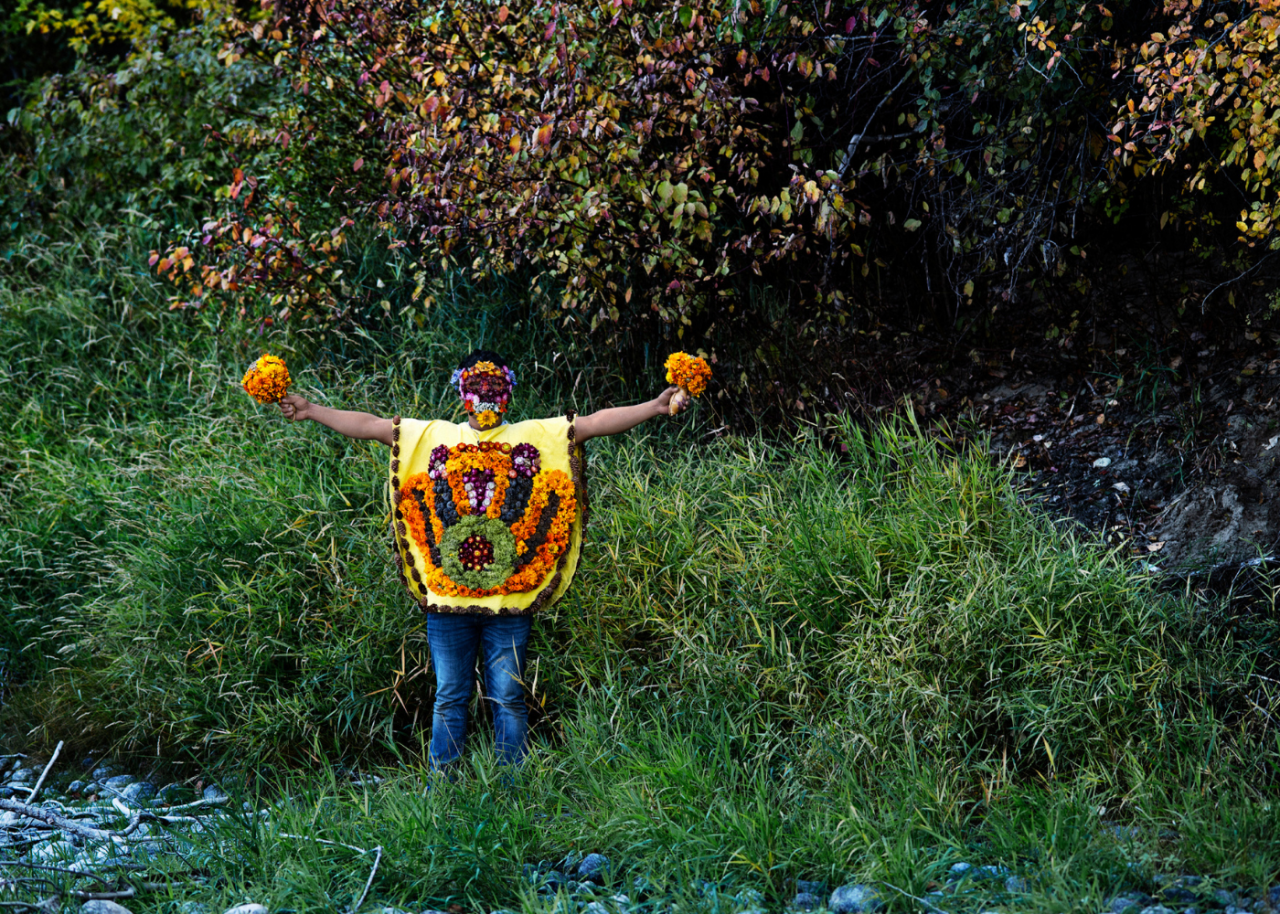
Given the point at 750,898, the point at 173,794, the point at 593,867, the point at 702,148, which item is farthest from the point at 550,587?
the point at 702,148

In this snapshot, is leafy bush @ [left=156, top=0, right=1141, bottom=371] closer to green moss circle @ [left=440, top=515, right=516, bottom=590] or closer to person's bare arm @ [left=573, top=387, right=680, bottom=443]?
person's bare arm @ [left=573, top=387, right=680, bottom=443]

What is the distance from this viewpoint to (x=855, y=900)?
3215mm

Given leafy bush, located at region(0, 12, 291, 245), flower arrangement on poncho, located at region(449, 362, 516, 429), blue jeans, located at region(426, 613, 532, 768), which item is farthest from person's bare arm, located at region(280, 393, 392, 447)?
leafy bush, located at region(0, 12, 291, 245)

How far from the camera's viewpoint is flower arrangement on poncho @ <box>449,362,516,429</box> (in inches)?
168

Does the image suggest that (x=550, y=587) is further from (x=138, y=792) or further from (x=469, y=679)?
(x=138, y=792)

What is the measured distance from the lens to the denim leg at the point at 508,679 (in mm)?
4254

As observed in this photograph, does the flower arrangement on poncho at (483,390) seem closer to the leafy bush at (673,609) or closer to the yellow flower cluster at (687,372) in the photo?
the yellow flower cluster at (687,372)

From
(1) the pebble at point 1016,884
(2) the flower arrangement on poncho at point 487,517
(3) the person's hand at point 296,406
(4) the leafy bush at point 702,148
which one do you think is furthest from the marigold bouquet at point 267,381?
(1) the pebble at point 1016,884

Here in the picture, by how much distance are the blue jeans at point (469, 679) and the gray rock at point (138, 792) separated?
1339 millimetres

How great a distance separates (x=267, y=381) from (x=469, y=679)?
1.34 metres

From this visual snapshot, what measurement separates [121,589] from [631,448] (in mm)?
2511

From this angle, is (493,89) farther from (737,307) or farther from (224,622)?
(224,622)

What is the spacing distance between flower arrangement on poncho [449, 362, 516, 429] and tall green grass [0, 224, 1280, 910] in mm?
989

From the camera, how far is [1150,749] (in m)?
3.77
